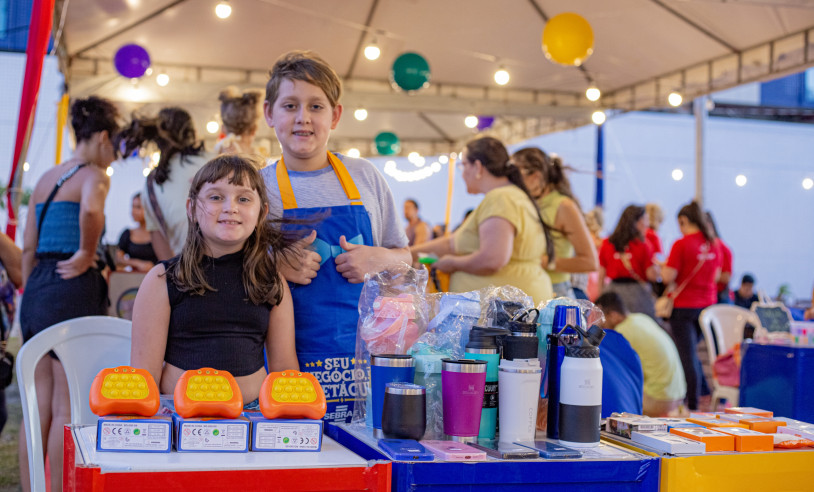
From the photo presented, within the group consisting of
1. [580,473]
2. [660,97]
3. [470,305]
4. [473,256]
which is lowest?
[580,473]

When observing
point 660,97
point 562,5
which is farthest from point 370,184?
point 660,97

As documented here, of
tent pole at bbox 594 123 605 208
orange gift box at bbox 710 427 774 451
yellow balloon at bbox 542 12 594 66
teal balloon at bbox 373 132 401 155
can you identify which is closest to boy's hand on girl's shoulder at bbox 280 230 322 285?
orange gift box at bbox 710 427 774 451

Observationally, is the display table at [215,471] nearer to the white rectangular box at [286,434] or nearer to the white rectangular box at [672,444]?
the white rectangular box at [286,434]

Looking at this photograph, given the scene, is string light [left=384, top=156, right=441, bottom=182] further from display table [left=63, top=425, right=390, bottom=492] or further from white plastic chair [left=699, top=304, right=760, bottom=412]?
display table [left=63, top=425, right=390, bottom=492]

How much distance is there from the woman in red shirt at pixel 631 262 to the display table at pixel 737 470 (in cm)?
420

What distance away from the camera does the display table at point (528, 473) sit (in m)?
1.11

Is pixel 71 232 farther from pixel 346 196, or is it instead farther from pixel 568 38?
pixel 568 38

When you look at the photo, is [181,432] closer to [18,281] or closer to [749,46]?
[18,281]

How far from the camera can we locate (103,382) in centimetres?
117

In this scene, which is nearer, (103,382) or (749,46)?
(103,382)

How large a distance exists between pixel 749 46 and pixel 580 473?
26.4ft

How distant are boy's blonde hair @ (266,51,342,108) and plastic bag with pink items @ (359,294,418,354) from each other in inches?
25.6

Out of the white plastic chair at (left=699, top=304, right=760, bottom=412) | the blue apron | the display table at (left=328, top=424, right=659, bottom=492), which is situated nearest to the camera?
the display table at (left=328, top=424, right=659, bottom=492)

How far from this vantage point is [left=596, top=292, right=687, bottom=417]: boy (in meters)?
3.62
